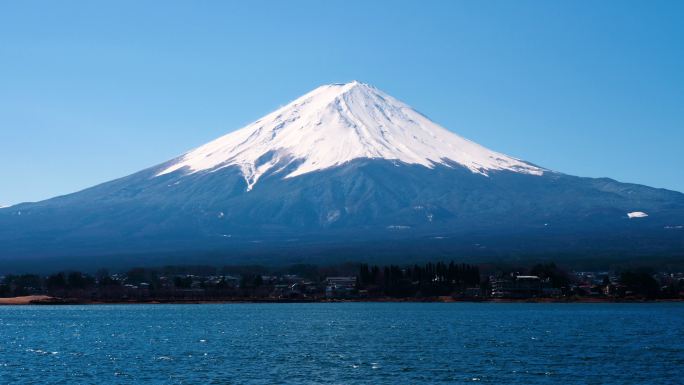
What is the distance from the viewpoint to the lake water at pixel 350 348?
39094 mm

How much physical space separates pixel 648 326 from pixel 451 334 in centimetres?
1251

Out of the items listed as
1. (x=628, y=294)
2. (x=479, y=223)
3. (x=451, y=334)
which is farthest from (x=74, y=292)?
(x=479, y=223)

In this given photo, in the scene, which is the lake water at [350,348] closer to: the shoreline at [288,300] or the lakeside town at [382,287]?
the shoreline at [288,300]

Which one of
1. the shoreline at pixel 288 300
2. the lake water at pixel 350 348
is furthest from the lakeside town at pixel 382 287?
the lake water at pixel 350 348

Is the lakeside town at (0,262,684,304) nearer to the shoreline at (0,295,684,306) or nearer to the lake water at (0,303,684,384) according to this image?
the shoreline at (0,295,684,306)

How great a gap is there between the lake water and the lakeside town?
18082 mm

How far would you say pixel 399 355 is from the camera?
1823 inches

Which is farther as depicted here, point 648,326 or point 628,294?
point 628,294

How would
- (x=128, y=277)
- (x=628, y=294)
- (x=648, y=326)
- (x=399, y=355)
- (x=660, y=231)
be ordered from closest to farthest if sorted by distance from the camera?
(x=399, y=355) < (x=648, y=326) < (x=628, y=294) < (x=128, y=277) < (x=660, y=231)

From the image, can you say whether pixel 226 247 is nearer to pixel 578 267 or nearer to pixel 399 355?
pixel 578 267

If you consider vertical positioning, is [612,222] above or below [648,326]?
above

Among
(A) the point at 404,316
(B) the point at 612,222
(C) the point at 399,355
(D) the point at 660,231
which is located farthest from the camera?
(B) the point at 612,222

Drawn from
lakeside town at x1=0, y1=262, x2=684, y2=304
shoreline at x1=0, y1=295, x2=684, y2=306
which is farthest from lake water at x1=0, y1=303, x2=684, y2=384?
lakeside town at x1=0, y1=262, x2=684, y2=304

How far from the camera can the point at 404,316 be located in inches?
3024
